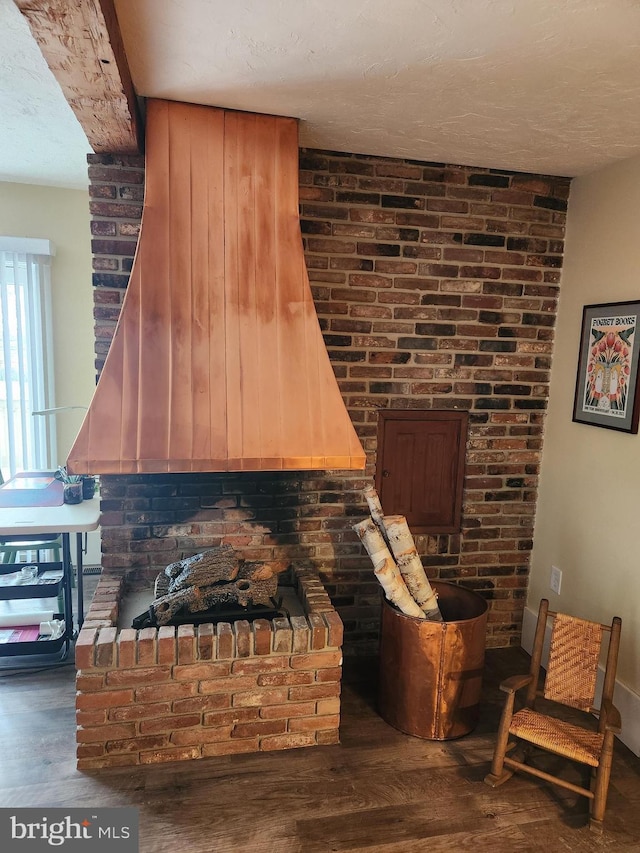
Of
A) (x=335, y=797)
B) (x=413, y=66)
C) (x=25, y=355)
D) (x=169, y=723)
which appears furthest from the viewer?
(x=25, y=355)

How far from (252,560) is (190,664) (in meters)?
0.67

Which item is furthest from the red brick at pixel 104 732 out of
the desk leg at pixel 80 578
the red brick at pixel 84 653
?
the desk leg at pixel 80 578

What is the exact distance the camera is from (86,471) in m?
2.05

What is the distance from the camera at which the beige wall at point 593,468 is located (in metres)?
2.45

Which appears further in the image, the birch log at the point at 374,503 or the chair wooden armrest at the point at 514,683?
the birch log at the point at 374,503

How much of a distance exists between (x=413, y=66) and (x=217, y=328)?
1.09m

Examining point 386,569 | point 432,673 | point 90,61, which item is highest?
point 90,61

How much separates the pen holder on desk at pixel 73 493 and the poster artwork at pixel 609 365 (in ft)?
8.47

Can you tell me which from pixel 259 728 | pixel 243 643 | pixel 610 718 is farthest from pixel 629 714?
pixel 243 643

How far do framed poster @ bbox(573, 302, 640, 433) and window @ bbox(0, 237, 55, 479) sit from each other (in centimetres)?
320

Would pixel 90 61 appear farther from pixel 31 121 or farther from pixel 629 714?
pixel 629 714

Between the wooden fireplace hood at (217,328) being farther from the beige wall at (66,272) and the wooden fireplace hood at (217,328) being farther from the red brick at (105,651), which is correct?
the beige wall at (66,272)

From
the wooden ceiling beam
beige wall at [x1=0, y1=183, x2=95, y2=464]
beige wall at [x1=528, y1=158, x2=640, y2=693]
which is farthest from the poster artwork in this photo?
beige wall at [x1=0, y1=183, x2=95, y2=464]

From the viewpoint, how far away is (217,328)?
2.19 meters
